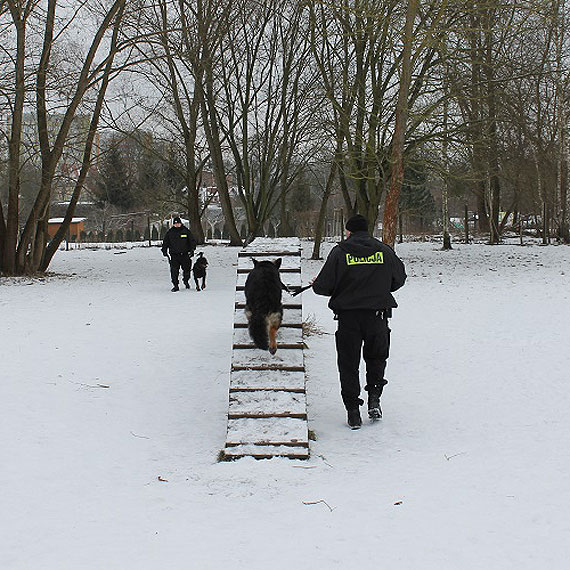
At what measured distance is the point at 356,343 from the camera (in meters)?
6.11

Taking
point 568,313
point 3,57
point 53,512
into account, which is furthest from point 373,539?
point 3,57

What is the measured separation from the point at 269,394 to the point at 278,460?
32.7 inches

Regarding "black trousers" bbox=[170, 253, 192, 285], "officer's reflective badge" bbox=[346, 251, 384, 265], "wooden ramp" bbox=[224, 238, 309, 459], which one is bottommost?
"wooden ramp" bbox=[224, 238, 309, 459]

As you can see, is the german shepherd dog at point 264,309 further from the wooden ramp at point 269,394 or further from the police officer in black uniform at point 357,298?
the police officer in black uniform at point 357,298

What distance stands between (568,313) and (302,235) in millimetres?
39817

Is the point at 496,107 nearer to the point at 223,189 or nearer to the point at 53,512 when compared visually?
A: the point at 223,189

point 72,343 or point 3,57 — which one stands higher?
point 3,57

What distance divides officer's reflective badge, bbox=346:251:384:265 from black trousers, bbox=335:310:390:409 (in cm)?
47

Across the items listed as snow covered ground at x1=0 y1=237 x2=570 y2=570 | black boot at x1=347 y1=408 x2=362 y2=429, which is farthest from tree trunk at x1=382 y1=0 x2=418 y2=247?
black boot at x1=347 y1=408 x2=362 y2=429

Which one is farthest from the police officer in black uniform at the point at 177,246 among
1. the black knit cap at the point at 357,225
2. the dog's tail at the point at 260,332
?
the black knit cap at the point at 357,225

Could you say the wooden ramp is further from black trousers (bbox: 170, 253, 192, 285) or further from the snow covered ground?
black trousers (bbox: 170, 253, 192, 285)

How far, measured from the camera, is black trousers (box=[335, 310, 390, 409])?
6086 millimetres

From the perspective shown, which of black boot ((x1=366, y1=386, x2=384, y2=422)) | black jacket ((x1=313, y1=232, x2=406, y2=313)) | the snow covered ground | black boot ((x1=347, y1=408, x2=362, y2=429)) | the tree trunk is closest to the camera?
the snow covered ground

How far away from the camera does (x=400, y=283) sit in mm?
6238
